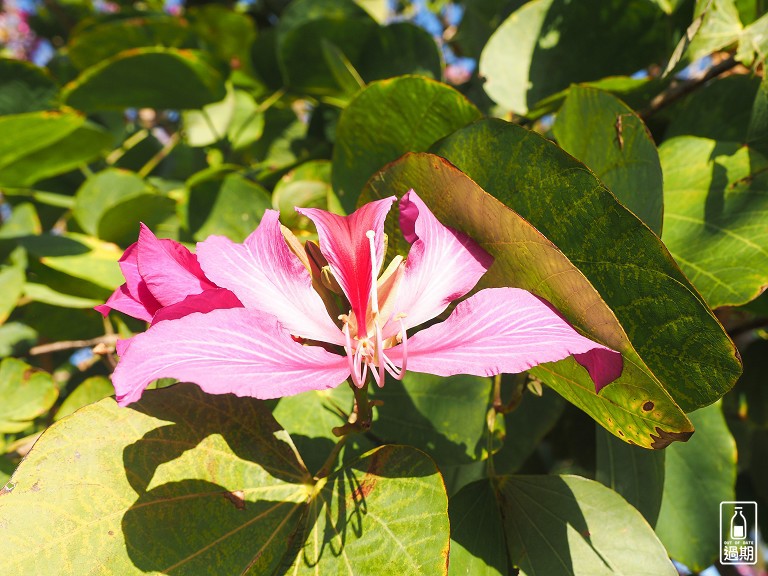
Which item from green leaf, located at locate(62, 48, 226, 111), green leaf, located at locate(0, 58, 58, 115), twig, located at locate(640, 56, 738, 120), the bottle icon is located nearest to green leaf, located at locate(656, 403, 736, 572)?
the bottle icon

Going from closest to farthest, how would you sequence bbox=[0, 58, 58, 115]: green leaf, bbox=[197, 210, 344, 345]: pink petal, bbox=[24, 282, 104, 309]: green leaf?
bbox=[197, 210, 344, 345]: pink petal, bbox=[24, 282, 104, 309]: green leaf, bbox=[0, 58, 58, 115]: green leaf

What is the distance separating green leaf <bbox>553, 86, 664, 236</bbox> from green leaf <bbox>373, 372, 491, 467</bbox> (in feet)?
0.84

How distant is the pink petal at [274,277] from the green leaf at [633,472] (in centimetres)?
41

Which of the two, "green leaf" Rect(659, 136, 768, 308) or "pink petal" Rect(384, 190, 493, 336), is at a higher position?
"pink petal" Rect(384, 190, 493, 336)

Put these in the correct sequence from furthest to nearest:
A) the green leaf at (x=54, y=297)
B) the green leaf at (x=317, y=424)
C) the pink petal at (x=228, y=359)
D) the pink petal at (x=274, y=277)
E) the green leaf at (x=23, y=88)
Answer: the green leaf at (x=23, y=88) < the green leaf at (x=54, y=297) < the green leaf at (x=317, y=424) < the pink petal at (x=274, y=277) < the pink petal at (x=228, y=359)

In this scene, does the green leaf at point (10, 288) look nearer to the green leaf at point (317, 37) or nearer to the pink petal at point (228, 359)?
the green leaf at point (317, 37)

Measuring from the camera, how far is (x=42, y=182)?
1.55 metres

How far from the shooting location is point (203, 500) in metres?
0.56

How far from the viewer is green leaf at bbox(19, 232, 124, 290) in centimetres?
103

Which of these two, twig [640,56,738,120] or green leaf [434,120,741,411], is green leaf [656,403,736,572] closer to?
green leaf [434,120,741,411]

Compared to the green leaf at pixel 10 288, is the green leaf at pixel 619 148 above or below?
above

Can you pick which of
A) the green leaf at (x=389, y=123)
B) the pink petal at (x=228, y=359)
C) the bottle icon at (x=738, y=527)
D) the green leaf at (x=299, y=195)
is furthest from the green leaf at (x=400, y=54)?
the bottle icon at (x=738, y=527)

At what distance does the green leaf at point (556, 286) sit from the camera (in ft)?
1.63

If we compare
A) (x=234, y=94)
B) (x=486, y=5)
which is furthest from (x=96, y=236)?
(x=486, y=5)
